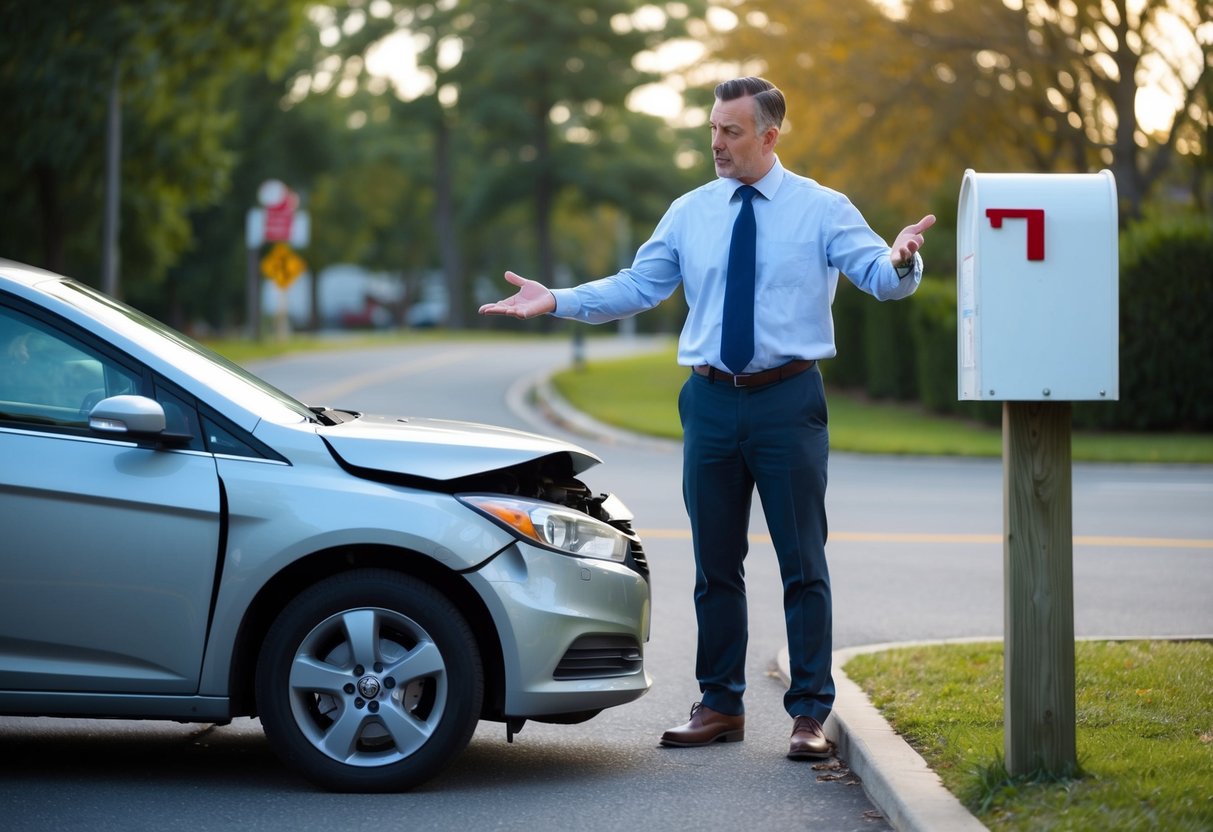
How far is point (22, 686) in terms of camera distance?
4.91m

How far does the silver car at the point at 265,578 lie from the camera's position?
4863 millimetres

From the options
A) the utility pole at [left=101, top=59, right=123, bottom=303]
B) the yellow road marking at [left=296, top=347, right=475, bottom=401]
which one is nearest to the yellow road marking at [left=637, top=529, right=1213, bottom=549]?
the yellow road marking at [left=296, top=347, right=475, bottom=401]

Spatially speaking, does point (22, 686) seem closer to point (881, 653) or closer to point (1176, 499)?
point (881, 653)

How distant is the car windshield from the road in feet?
3.74

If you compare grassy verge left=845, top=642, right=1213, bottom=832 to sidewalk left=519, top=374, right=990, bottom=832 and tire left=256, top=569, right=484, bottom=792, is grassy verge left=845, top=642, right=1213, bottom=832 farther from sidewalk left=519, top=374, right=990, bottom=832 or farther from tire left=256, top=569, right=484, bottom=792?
tire left=256, top=569, right=484, bottom=792

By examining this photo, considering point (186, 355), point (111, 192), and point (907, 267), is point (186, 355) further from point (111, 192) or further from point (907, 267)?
point (111, 192)

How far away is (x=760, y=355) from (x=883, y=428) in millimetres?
16544

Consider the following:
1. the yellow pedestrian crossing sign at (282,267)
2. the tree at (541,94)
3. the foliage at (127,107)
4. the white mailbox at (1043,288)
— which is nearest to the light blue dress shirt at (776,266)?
the white mailbox at (1043,288)

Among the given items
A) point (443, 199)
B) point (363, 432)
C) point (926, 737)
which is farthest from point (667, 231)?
point (443, 199)

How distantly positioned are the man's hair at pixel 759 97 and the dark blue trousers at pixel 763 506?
0.84 metres

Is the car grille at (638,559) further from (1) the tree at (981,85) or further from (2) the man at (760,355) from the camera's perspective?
(1) the tree at (981,85)

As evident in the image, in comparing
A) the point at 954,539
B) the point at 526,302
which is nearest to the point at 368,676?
the point at 526,302

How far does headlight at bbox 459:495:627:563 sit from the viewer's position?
4.99 meters

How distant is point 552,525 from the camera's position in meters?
5.06
